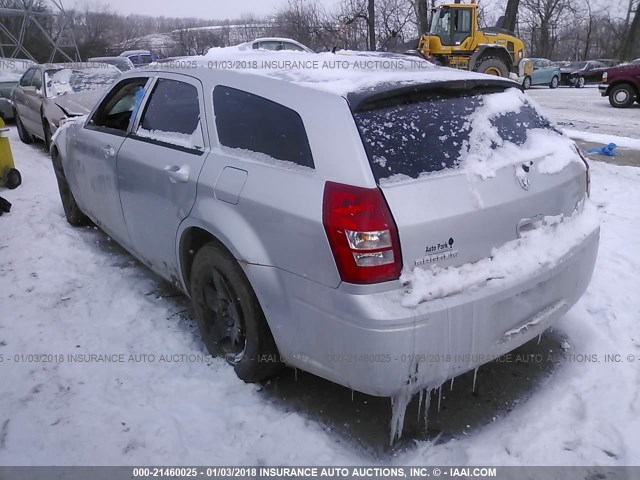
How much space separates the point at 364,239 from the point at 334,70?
1206 mm

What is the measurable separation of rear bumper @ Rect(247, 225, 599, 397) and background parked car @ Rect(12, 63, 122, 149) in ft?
21.6

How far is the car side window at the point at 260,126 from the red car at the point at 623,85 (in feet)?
52.1

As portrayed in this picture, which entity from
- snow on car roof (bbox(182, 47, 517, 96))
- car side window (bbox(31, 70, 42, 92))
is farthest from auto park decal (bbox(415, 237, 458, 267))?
car side window (bbox(31, 70, 42, 92))

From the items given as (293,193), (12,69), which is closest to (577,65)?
(12,69)

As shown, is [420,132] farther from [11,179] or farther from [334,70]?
[11,179]

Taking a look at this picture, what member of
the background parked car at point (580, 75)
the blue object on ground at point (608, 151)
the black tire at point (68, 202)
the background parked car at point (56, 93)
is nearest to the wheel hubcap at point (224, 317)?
the black tire at point (68, 202)

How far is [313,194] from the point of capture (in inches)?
87.3

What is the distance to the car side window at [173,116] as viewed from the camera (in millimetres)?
3021

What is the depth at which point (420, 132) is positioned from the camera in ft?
7.77

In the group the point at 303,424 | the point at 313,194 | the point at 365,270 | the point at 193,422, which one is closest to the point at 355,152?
the point at 313,194

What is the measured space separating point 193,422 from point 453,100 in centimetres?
205

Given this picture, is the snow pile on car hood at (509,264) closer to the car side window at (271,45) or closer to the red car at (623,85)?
the car side window at (271,45)

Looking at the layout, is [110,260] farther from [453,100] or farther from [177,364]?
[453,100]

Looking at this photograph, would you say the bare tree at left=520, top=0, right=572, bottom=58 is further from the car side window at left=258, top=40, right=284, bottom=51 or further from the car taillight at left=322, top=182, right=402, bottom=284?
the car taillight at left=322, top=182, right=402, bottom=284
